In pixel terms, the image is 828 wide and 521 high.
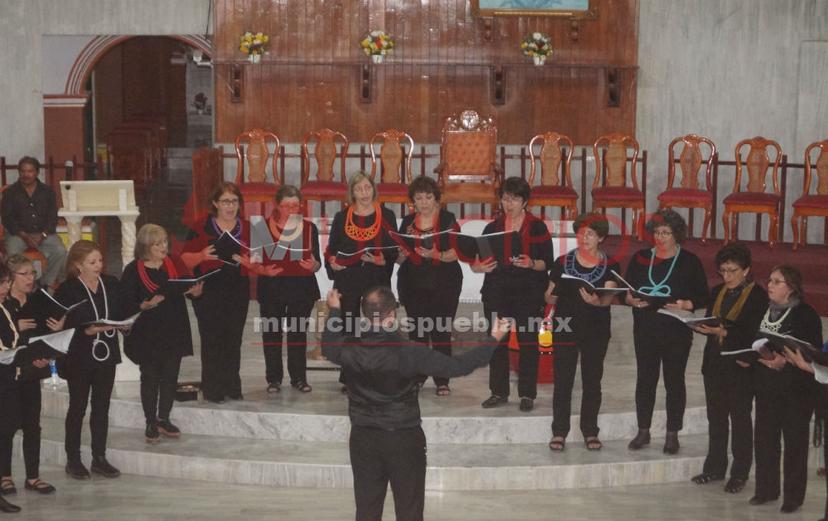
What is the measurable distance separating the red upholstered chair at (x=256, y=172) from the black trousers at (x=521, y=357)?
4614mm

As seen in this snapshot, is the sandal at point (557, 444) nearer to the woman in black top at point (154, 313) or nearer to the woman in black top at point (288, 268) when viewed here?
the woman in black top at point (288, 268)

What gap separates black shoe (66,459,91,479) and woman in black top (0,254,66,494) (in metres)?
0.23

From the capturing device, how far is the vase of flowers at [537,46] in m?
13.0

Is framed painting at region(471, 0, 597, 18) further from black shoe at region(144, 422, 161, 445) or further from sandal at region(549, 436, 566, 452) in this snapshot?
black shoe at region(144, 422, 161, 445)

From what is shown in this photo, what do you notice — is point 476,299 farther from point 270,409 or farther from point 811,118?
point 811,118

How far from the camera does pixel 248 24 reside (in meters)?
13.4

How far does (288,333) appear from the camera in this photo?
7.95 metres

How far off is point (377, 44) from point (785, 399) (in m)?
7.29

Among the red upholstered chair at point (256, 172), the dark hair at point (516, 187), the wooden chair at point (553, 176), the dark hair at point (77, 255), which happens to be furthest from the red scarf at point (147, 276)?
the wooden chair at point (553, 176)

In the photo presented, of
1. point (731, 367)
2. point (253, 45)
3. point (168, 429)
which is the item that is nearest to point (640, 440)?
point (731, 367)

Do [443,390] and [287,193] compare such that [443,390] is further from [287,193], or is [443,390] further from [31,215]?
[31,215]

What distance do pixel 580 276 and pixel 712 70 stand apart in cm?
667

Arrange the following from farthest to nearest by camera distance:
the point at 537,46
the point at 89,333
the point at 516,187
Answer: the point at 537,46 → the point at 516,187 → the point at 89,333

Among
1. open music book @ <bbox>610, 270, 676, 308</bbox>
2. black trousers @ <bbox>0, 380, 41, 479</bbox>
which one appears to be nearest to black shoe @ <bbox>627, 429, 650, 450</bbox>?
open music book @ <bbox>610, 270, 676, 308</bbox>
